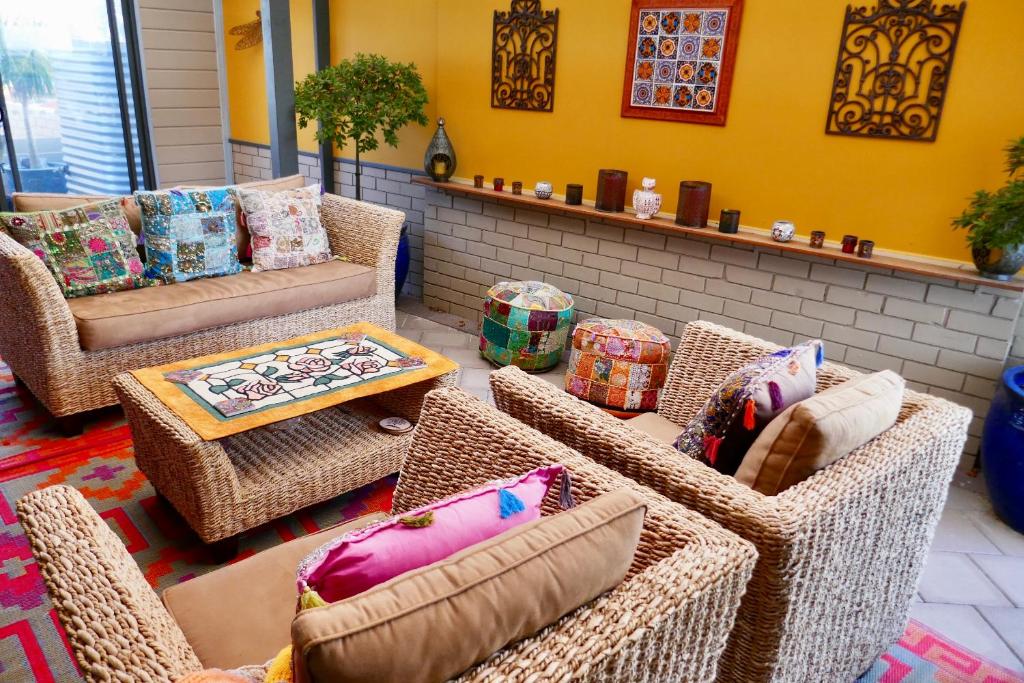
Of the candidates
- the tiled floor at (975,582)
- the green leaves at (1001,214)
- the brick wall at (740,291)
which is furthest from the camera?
the brick wall at (740,291)

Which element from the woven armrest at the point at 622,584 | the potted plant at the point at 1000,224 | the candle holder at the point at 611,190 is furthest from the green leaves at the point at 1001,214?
the woven armrest at the point at 622,584

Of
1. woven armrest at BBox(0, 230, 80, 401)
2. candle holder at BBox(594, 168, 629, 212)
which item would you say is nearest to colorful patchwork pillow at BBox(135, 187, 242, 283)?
woven armrest at BBox(0, 230, 80, 401)

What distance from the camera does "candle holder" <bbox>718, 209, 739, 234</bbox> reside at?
126 inches

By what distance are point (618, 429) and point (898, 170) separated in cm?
206

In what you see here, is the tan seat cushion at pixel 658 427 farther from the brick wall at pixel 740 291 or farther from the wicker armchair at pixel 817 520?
the brick wall at pixel 740 291

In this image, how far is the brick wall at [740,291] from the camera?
2785 mm

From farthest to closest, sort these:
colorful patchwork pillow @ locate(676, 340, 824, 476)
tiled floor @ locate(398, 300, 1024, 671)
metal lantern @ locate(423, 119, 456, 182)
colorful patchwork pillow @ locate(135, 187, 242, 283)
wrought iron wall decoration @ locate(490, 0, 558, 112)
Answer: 1. metal lantern @ locate(423, 119, 456, 182)
2. wrought iron wall decoration @ locate(490, 0, 558, 112)
3. colorful patchwork pillow @ locate(135, 187, 242, 283)
4. tiled floor @ locate(398, 300, 1024, 671)
5. colorful patchwork pillow @ locate(676, 340, 824, 476)

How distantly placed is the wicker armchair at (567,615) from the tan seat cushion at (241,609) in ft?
0.35

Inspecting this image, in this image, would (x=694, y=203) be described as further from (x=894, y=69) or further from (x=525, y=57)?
(x=525, y=57)

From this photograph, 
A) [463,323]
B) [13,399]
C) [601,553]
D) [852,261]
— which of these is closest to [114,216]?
[13,399]

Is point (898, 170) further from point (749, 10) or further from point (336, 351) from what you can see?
point (336, 351)

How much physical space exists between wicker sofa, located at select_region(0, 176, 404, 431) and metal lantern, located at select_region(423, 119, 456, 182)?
68cm

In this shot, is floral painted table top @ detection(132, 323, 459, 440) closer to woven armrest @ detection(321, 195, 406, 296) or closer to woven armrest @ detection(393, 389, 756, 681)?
woven armrest @ detection(393, 389, 756, 681)

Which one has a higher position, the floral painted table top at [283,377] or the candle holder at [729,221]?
the candle holder at [729,221]
